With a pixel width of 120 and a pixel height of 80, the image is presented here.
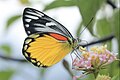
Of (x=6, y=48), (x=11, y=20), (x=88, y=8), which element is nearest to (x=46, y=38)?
(x=88, y=8)

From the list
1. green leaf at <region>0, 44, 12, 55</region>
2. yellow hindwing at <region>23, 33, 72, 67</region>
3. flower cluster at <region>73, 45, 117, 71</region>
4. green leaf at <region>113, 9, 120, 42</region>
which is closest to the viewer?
flower cluster at <region>73, 45, 117, 71</region>

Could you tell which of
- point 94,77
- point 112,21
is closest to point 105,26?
point 112,21

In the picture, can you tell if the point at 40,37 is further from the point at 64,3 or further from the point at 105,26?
the point at 105,26

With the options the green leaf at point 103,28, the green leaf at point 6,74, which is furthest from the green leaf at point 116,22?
the green leaf at point 6,74

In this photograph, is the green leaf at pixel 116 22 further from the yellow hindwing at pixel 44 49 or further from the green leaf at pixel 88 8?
the yellow hindwing at pixel 44 49

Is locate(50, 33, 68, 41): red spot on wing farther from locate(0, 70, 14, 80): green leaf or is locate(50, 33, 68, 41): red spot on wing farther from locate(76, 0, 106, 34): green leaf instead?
locate(0, 70, 14, 80): green leaf

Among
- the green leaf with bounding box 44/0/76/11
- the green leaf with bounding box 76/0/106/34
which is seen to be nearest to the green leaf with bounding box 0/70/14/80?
the green leaf with bounding box 44/0/76/11
